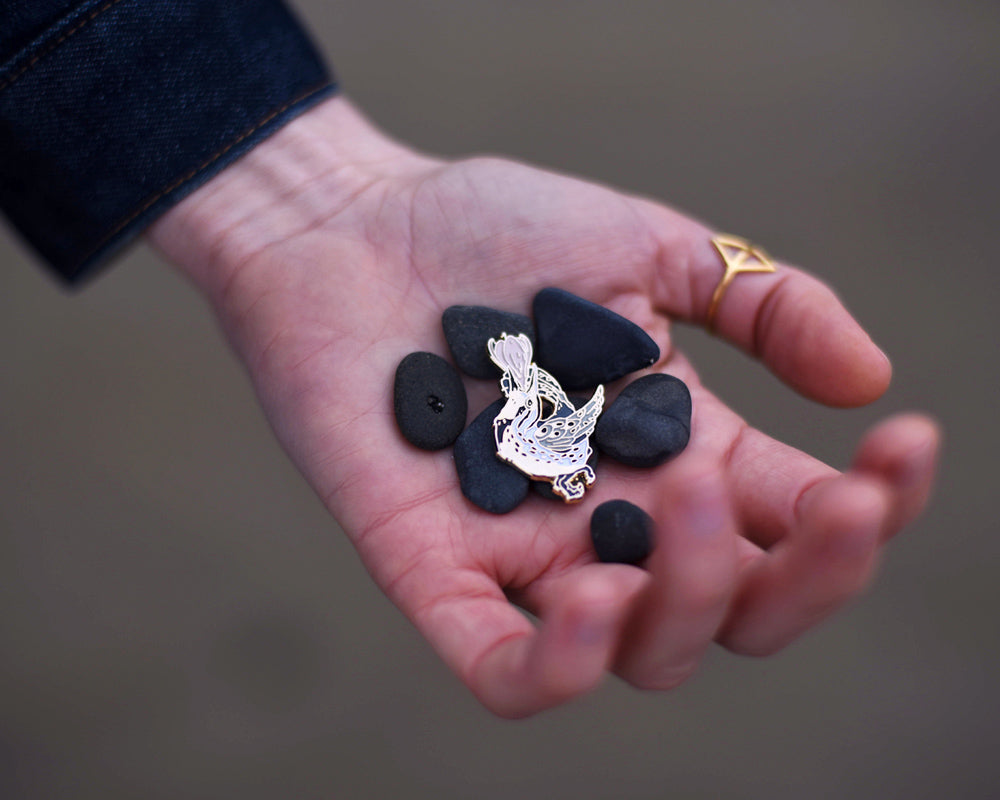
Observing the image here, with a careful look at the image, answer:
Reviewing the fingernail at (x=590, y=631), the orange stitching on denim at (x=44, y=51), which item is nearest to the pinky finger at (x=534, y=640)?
the fingernail at (x=590, y=631)

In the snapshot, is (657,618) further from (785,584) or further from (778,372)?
(778,372)

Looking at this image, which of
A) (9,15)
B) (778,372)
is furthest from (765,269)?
(9,15)

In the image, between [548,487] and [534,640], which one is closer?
[534,640]

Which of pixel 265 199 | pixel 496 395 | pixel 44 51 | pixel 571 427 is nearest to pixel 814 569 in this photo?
pixel 571 427

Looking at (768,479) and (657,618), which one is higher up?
(657,618)

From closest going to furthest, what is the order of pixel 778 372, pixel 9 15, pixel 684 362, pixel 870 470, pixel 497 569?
1. pixel 870 470
2. pixel 497 569
3. pixel 9 15
4. pixel 778 372
5. pixel 684 362

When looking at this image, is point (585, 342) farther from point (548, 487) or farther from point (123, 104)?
point (123, 104)

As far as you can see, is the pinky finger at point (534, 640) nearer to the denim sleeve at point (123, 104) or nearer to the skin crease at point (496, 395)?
the skin crease at point (496, 395)
